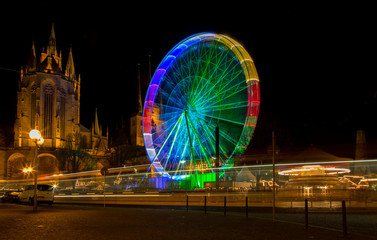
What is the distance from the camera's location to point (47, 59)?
101m

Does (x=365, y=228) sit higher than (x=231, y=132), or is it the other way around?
(x=231, y=132)

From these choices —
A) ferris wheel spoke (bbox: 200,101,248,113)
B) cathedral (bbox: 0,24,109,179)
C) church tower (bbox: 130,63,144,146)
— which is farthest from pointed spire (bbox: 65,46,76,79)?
ferris wheel spoke (bbox: 200,101,248,113)

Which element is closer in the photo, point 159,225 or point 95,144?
point 159,225

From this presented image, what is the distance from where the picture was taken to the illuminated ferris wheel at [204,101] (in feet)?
95.4

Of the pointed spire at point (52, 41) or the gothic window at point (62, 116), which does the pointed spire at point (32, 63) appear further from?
the gothic window at point (62, 116)

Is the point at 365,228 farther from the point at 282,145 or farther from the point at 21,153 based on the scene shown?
the point at 21,153

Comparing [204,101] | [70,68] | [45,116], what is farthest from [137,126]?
[204,101]

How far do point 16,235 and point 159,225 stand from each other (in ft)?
13.9

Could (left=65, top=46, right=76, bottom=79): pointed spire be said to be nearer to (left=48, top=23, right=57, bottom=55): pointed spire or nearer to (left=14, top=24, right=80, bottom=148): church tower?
(left=14, top=24, right=80, bottom=148): church tower

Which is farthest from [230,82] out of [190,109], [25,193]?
[25,193]

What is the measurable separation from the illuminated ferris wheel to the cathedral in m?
61.9

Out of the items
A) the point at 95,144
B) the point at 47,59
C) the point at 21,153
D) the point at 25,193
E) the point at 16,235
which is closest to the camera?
the point at 16,235

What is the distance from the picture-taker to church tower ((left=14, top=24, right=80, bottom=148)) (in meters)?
95.5

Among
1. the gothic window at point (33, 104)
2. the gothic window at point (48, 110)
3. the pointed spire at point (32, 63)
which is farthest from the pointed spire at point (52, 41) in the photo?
the gothic window at point (33, 104)
